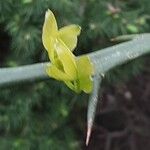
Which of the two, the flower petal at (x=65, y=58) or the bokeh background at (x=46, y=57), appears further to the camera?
the bokeh background at (x=46, y=57)

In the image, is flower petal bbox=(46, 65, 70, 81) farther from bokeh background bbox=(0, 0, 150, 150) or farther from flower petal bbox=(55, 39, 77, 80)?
bokeh background bbox=(0, 0, 150, 150)

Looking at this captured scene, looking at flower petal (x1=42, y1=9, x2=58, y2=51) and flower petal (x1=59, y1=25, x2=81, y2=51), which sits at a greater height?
flower petal (x1=42, y1=9, x2=58, y2=51)

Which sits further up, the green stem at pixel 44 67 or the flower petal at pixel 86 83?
the flower petal at pixel 86 83

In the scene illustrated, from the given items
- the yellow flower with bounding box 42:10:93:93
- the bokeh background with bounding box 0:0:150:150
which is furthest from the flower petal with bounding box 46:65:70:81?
the bokeh background with bounding box 0:0:150:150

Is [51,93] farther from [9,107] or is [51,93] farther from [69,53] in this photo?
[69,53]

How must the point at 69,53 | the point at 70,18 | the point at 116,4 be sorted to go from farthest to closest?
the point at 116,4 < the point at 70,18 < the point at 69,53

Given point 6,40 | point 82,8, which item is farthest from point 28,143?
point 82,8

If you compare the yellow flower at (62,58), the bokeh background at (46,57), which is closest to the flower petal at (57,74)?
the yellow flower at (62,58)

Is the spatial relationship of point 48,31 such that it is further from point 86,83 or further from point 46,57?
point 46,57

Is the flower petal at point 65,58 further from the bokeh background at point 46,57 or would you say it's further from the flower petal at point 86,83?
the bokeh background at point 46,57
